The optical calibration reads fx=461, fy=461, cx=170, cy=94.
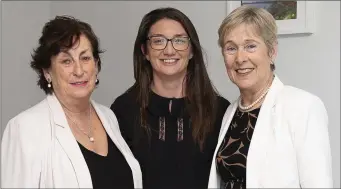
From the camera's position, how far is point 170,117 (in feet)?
7.57

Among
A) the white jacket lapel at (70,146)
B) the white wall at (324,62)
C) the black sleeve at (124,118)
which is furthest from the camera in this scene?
the white wall at (324,62)

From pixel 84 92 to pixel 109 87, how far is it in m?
1.41

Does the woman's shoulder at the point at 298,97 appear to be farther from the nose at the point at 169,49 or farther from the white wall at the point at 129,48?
the white wall at the point at 129,48

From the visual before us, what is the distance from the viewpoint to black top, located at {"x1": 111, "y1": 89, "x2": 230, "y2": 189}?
222 cm

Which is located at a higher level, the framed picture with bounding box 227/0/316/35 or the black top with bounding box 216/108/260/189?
the framed picture with bounding box 227/0/316/35

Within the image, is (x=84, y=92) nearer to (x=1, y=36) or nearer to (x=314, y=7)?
(x=1, y=36)

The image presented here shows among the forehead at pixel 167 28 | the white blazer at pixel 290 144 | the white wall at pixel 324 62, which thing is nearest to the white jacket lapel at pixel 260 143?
the white blazer at pixel 290 144

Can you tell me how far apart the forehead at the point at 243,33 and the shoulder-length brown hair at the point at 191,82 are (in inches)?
17.2

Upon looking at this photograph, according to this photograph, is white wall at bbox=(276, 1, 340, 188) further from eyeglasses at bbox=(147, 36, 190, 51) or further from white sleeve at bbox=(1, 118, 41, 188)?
white sleeve at bbox=(1, 118, 41, 188)

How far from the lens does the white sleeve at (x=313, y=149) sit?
1.69m

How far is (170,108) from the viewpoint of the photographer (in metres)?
2.32

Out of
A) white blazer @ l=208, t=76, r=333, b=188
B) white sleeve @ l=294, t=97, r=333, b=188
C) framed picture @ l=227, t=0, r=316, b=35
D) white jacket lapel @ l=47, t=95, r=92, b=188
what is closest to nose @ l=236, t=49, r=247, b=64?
white blazer @ l=208, t=76, r=333, b=188

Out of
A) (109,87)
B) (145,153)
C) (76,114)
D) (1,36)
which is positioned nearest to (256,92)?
(145,153)

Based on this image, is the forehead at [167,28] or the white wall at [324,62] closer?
the forehead at [167,28]
